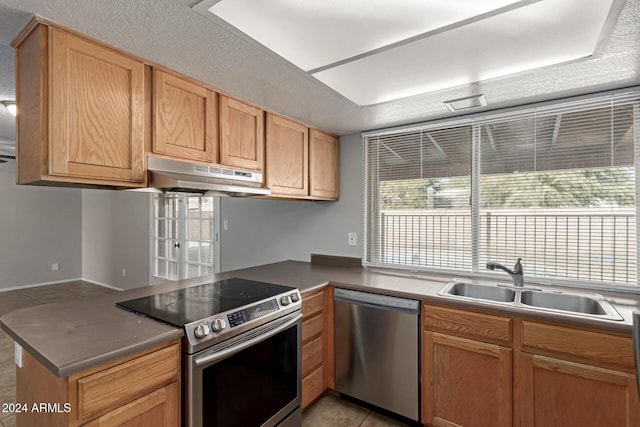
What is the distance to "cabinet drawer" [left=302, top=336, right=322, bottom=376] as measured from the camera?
2162mm

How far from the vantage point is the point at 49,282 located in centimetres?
602

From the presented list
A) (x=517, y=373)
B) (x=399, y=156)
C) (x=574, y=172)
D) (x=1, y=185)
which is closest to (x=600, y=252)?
(x=574, y=172)

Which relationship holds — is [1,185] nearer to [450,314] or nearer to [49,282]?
[49,282]

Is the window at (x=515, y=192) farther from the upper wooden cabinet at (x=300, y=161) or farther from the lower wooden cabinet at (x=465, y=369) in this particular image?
the lower wooden cabinet at (x=465, y=369)

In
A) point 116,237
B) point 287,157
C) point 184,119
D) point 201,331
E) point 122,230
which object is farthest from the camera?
point 116,237

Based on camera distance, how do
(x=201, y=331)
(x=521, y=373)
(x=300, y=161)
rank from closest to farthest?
(x=201, y=331), (x=521, y=373), (x=300, y=161)

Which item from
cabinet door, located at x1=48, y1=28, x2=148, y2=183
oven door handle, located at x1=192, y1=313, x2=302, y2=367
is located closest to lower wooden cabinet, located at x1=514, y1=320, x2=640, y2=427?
oven door handle, located at x1=192, y1=313, x2=302, y2=367

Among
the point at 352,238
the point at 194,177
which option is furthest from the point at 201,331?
the point at 352,238

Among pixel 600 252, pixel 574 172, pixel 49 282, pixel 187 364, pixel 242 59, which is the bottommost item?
pixel 49 282

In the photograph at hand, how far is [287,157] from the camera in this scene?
2.52m

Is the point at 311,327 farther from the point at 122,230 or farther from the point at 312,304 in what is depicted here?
the point at 122,230

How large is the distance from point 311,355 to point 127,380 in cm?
128

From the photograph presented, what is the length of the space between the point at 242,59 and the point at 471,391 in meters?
2.22

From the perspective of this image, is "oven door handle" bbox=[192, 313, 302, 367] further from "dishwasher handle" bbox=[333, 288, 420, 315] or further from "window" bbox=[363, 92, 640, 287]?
"window" bbox=[363, 92, 640, 287]
